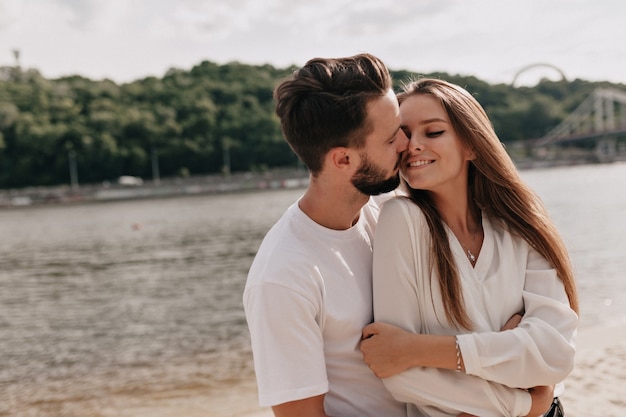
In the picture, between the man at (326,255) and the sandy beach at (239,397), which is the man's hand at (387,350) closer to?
the man at (326,255)

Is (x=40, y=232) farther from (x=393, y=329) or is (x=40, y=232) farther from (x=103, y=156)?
(x=103, y=156)

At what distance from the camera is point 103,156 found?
67.2 metres

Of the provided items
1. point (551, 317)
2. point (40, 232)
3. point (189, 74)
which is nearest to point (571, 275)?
point (551, 317)

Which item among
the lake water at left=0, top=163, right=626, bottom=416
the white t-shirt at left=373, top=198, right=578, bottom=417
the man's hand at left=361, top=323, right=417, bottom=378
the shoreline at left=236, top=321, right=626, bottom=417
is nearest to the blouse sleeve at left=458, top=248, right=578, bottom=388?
the white t-shirt at left=373, top=198, right=578, bottom=417

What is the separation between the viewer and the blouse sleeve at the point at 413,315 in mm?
1726

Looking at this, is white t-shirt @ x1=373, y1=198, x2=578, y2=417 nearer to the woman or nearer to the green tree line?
the woman

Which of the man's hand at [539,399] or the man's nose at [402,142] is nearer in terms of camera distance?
the man's hand at [539,399]

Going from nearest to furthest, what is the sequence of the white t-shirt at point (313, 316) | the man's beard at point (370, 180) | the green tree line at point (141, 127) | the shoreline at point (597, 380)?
the white t-shirt at point (313, 316)
the man's beard at point (370, 180)
the shoreline at point (597, 380)
the green tree line at point (141, 127)

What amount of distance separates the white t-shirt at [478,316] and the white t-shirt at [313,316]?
9cm

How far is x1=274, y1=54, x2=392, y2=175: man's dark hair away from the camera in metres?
1.74

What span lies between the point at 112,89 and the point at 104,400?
75.3 meters

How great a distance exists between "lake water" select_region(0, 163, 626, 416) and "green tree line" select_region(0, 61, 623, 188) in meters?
49.1

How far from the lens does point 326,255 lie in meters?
1.78

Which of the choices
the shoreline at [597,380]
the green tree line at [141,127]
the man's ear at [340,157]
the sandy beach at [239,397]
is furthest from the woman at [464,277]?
the green tree line at [141,127]
